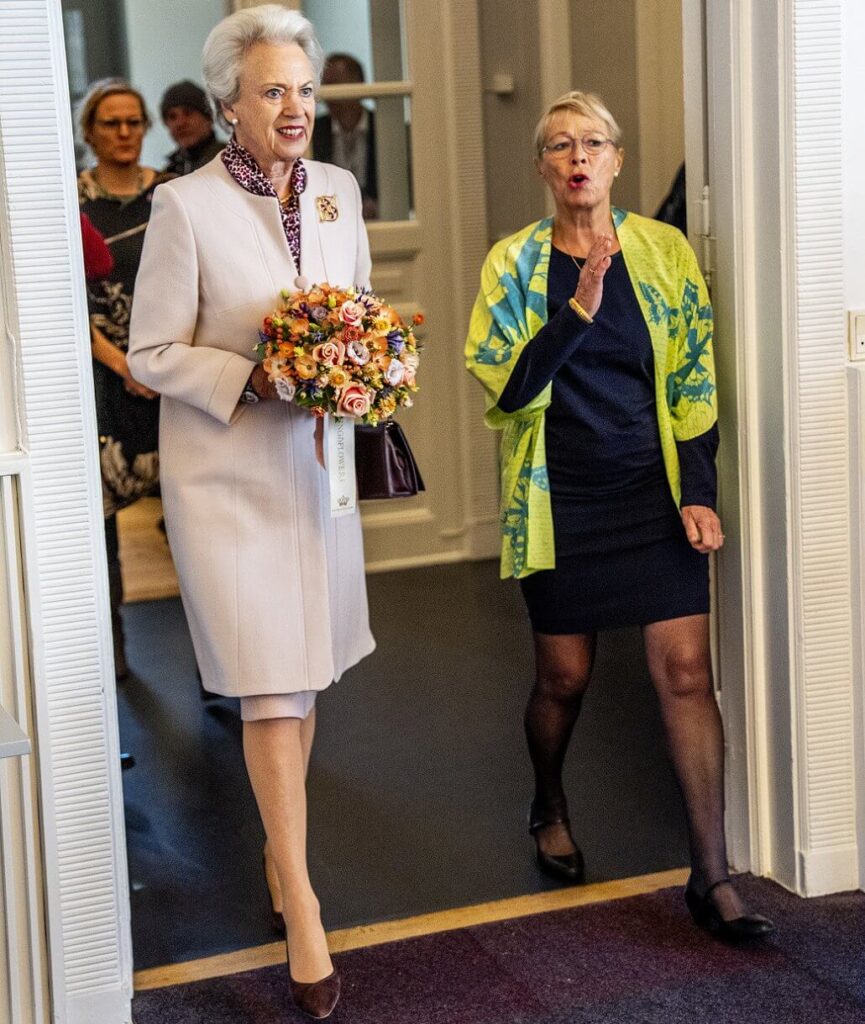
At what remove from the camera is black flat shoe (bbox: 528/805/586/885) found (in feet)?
10.9

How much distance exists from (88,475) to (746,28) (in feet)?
4.88

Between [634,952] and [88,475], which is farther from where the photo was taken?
[634,952]

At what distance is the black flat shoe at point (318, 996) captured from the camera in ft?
9.08

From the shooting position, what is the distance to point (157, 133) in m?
6.47

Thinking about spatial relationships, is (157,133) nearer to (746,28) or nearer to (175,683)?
(175,683)

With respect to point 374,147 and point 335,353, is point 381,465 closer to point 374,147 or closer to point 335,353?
point 335,353

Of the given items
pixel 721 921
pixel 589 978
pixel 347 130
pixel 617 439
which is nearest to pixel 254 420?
pixel 617 439

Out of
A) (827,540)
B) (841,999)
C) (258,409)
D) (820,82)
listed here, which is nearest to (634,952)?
(841,999)

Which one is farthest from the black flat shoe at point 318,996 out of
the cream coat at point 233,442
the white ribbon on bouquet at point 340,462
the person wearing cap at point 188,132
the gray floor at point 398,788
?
the person wearing cap at point 188,132

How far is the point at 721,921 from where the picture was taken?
9.82 ft

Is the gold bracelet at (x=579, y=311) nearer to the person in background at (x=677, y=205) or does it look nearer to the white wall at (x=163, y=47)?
the person in background at (x=677, y=205)

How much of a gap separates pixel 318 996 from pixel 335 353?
1.11 metres

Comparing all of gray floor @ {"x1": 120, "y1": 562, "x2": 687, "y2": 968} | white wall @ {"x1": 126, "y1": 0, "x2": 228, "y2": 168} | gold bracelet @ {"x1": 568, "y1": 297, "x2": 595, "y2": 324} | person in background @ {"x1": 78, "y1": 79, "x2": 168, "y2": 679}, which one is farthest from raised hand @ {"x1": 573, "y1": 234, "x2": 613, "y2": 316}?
white wall @ {"x1": 126, "y1": 0, "x2": 228, "y2": 168}

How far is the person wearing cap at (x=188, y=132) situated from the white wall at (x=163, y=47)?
689 mm
